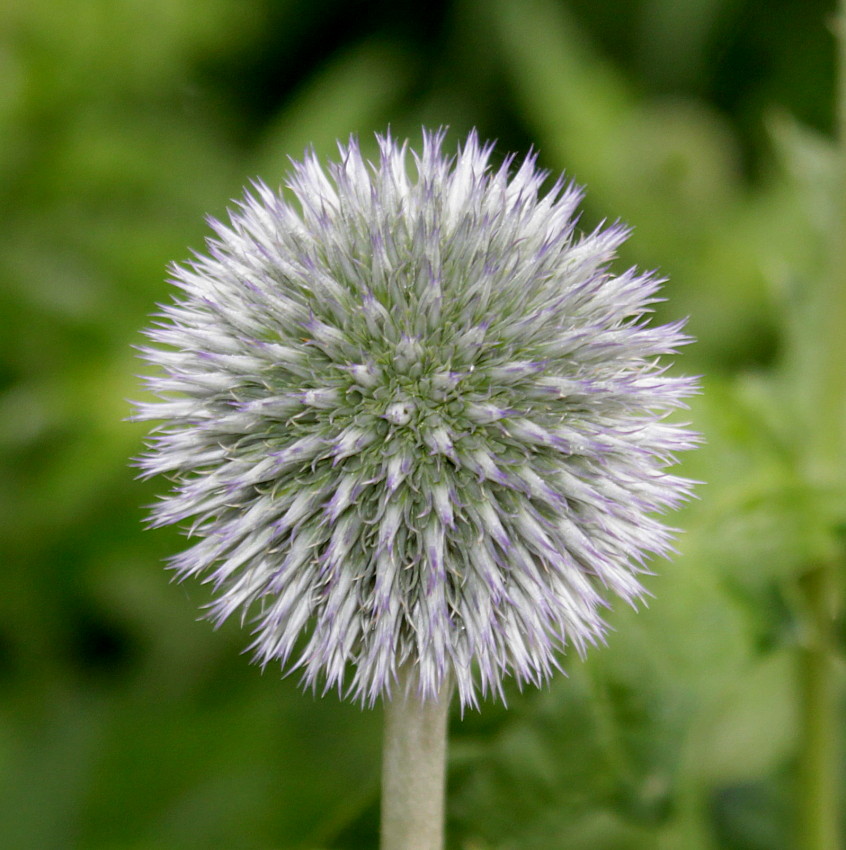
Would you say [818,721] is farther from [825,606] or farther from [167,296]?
[167,296]

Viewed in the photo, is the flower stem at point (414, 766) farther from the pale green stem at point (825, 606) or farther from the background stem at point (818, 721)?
the background stem at point (818, 721)

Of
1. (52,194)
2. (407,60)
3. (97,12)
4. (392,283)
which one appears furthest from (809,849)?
(407,60)

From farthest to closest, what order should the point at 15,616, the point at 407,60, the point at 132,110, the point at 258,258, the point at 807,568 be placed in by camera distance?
the point at 407,60
the point at 132,110
the point at 15,616
the point at 807,568
the point at 258,258

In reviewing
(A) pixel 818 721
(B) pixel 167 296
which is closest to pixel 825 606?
(A) pixel 818 721

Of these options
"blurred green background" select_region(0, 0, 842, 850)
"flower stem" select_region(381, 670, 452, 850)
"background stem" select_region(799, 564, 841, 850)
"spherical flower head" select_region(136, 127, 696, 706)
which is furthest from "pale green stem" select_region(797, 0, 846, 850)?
"flower stem" select_region(381, 670, 452, 850)

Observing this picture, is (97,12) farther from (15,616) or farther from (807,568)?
(807,568)

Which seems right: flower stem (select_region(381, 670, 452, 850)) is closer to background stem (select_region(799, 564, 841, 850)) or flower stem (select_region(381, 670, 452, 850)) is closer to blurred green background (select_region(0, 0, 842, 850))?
blurred green background (select_region(0, 0, 842, 850))
